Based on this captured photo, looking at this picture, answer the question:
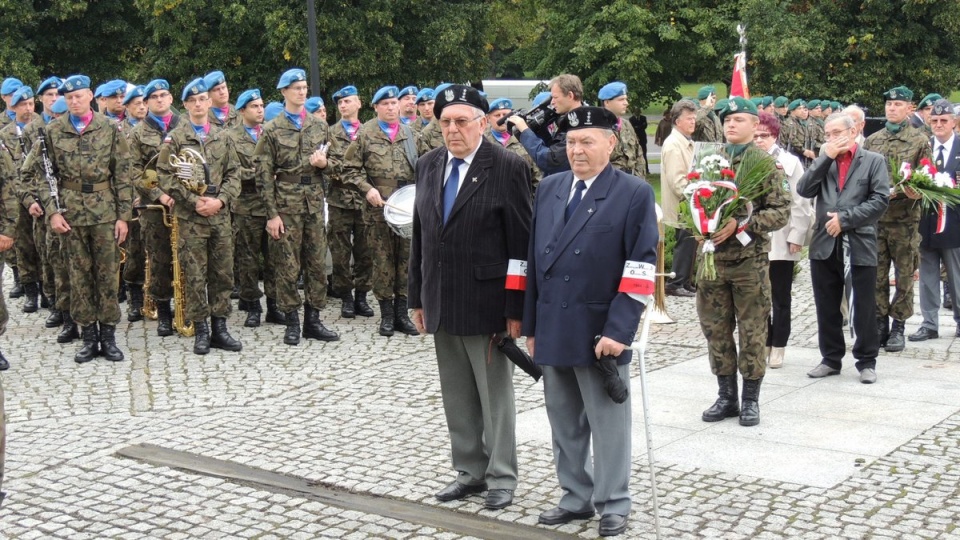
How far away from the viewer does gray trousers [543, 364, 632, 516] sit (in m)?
6.02

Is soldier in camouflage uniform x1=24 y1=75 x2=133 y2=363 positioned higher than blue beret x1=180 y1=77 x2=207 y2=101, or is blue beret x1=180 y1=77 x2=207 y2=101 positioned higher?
blue beret x1=180 y1=77 x2=207 y2=101

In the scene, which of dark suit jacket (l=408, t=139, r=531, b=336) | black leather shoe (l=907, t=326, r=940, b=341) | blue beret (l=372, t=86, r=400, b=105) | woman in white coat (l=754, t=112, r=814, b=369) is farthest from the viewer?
blue beret (l=372, t=86, r=400, b=105)

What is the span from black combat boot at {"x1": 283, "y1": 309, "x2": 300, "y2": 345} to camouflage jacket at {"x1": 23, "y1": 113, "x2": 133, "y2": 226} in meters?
1.75

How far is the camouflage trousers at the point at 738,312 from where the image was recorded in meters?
7.97

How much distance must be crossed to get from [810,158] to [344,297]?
40.7ft

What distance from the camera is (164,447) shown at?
7.77 meters

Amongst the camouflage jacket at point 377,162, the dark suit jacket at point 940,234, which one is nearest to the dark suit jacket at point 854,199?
the dark suit jacket at point 940,234

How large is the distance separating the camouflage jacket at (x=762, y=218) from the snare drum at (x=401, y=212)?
3022 mm

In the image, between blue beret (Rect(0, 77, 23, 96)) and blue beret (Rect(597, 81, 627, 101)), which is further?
blue beret (Rect(0, 77, 23, 96))

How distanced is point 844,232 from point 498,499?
14.0ft

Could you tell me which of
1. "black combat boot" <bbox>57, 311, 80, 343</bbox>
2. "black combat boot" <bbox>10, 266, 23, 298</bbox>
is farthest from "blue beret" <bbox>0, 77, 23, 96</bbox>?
"black combat boot" <bbox>57, 311, 80, 343</bbox>

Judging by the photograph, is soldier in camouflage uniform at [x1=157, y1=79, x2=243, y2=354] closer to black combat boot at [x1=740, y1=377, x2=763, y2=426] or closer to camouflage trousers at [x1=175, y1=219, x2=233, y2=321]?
camouflage trousers at [x1=175, y1=219, x2=233, y2=321]

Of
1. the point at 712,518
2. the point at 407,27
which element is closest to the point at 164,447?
the point at 712,518

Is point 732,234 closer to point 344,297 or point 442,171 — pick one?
point 442,171
